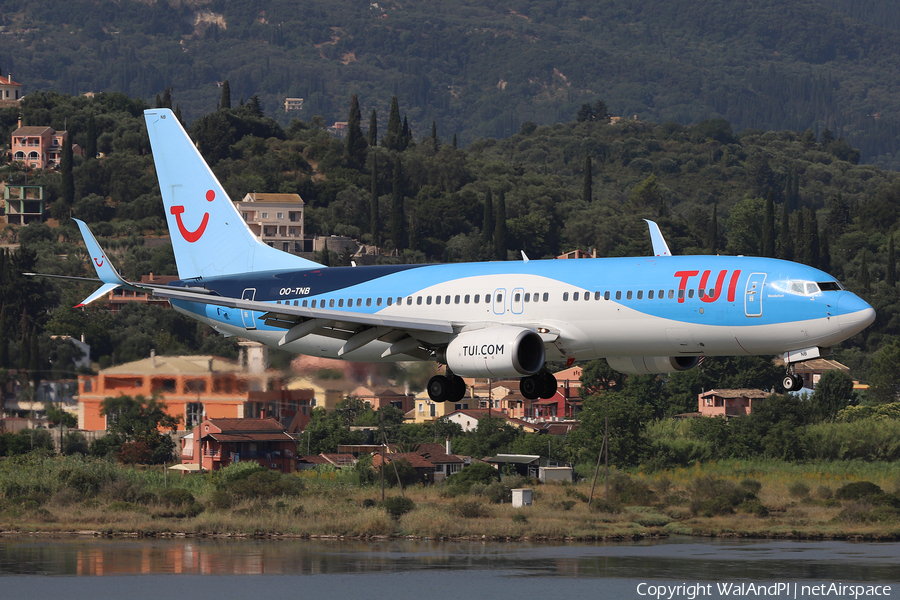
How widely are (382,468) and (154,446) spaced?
45.8 m

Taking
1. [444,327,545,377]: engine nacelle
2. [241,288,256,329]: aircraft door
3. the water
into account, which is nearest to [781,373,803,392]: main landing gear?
[444,327,545,377]: engine nacelle

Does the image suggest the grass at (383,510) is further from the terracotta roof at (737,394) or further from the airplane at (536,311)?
the airplane at (536,311)

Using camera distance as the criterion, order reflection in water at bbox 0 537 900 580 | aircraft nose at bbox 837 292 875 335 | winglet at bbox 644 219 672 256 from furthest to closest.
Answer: reflection in water at bbox 0 537 900 580
winglet at bbox 644 219 672 256
aircraft nose at bbox 837 292 875 335

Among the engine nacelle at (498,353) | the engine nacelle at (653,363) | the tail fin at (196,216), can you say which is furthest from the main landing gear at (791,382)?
the tail fin at (196,216)

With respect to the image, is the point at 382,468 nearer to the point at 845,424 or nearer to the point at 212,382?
the point at 845,424

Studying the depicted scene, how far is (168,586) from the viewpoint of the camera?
11638cm

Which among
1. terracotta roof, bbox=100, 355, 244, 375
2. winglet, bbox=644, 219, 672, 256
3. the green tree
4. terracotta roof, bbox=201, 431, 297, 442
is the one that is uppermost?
winglet, bbox=644, 219, 672, 256

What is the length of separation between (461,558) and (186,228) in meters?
77.0

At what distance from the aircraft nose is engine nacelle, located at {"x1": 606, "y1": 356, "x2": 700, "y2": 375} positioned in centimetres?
648

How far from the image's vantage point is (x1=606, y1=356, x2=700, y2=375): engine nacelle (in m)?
50.3

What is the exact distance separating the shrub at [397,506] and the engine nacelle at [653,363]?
9238 centimetres

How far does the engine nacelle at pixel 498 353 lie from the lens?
48281 mm

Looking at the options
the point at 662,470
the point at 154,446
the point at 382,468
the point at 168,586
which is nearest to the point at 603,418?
the point at 662,470

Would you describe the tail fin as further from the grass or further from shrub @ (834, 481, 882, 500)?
shrub @ (834, 481, 882, 500)
